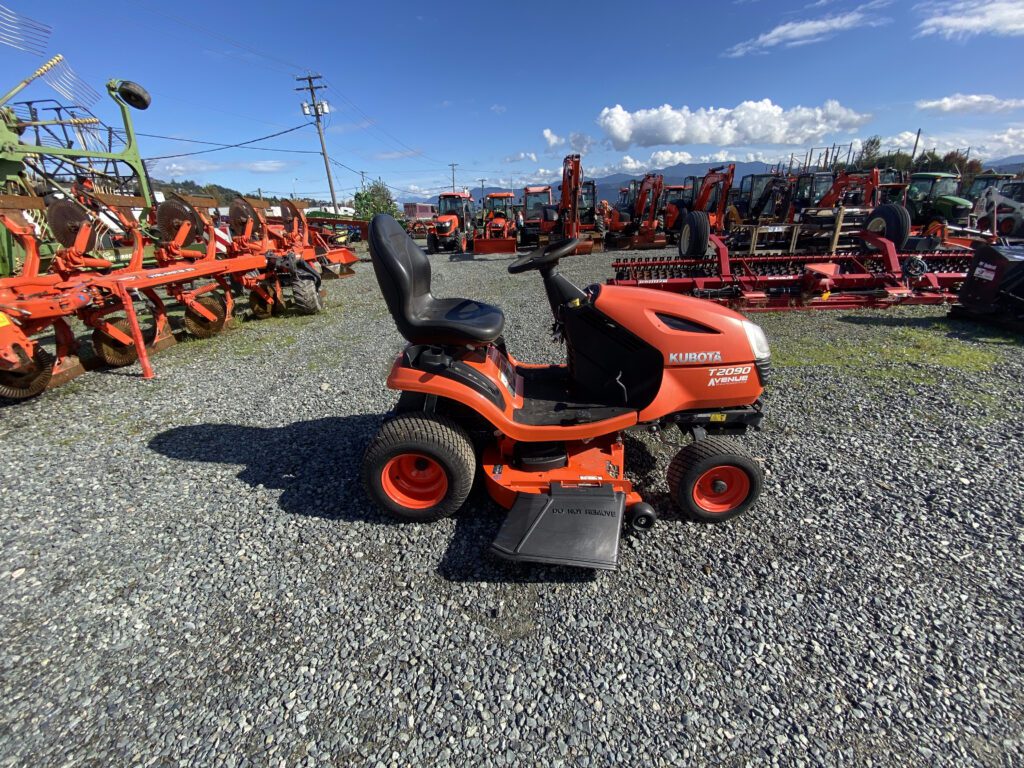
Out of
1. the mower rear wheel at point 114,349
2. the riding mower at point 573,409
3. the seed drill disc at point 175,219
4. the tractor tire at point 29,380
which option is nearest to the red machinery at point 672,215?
the seed drill disc at point 175,219

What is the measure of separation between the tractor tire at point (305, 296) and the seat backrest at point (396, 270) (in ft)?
19.9

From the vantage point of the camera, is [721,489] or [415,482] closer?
[721,489]

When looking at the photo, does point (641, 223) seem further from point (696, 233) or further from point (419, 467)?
point (419, 467)

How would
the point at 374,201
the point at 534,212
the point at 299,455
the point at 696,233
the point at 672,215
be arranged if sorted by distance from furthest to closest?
the point at 374,201, the point at 534,212, the point at 672,215, the point at 696,233, the point at 299,455

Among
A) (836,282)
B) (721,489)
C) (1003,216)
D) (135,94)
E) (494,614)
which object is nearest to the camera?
(494,614)

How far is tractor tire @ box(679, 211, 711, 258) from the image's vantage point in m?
6.41

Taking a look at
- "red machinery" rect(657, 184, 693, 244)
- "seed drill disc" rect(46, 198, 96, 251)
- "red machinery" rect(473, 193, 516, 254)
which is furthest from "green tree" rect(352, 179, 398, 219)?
"seed drill disc" rect(46, 198, 96, 251)

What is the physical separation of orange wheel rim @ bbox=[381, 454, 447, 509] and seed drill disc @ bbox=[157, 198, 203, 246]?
6.65 meters

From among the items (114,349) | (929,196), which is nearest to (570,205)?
(929,196)

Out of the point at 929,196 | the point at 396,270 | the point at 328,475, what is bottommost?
the point at 328,475

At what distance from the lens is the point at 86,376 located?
16.8 ft

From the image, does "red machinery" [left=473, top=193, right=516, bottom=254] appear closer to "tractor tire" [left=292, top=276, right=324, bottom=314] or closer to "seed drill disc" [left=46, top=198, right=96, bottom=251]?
"tractor tire" [left=292, top=276, right=324, bottom=314]

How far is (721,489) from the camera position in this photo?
2590 mm

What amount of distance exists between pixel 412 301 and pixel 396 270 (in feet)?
0.66
